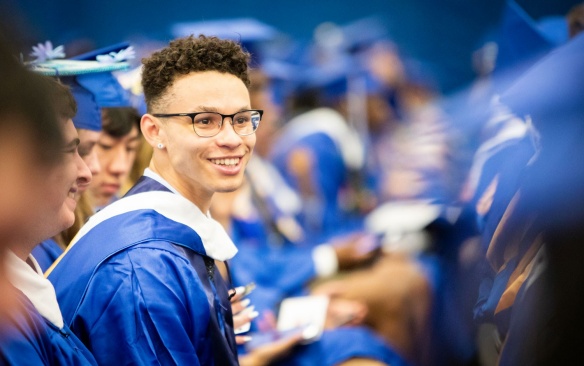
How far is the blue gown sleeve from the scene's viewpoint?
198 cm

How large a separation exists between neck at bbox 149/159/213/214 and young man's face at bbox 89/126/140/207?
0.96 m

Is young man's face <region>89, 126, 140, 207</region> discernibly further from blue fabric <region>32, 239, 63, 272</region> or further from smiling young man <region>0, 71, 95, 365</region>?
smiling young man <region>0, 71, 95, 365</region>

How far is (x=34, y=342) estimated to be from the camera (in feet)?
4.96

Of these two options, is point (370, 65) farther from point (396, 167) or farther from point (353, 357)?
point (353, 357)

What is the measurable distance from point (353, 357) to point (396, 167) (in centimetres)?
247

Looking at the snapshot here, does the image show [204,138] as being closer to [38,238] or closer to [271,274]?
[38,238]

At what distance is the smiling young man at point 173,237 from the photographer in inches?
78.9

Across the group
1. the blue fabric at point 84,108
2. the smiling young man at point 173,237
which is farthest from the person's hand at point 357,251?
the blue fabric at point 84,108

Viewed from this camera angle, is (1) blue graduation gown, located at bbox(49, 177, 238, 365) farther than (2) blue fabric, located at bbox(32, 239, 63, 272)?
No

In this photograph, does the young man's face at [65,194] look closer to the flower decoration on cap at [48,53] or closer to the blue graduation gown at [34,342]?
the blue graduation gown at [34,342]

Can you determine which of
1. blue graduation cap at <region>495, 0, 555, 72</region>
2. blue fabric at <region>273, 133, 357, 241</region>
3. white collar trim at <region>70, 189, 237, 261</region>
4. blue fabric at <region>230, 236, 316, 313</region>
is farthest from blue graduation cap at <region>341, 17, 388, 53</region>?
white collar trim at <region>70, 189, 237, 261</region>

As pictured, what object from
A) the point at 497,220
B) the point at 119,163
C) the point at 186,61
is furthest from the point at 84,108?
the point at 497,220

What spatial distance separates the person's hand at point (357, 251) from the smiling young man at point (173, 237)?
5.29 feet

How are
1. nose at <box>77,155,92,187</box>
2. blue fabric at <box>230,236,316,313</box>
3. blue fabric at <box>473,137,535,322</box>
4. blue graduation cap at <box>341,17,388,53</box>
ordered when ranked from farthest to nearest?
1. blue graduation cap at <box>341,17,388,53</box>
2. blue fabric at <box>230,236,316,313</box>
3. nose at <box>77,155,92,187</box>
4. blue fabric at <box>473,137,535,322</box>
